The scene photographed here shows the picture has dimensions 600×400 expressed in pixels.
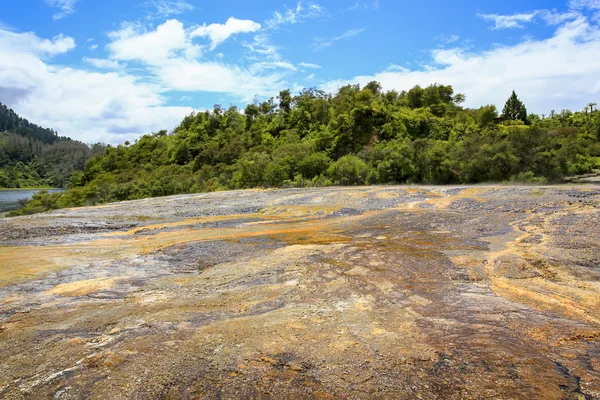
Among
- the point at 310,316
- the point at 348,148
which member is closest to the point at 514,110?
the point at 348,148

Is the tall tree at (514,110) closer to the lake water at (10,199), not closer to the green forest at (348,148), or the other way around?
the green forest at (348,148)

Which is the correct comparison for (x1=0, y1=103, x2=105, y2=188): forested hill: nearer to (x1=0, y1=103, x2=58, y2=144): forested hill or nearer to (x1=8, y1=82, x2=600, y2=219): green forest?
(x1=0, y1=103, x2=58, y2=144): forested hill

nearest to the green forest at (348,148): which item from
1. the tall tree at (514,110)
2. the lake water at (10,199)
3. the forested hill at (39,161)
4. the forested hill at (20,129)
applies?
the tall tree at (514,110)

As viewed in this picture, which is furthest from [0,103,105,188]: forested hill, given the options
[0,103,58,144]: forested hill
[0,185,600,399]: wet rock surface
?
[0,185,600,399]: wet rock surface

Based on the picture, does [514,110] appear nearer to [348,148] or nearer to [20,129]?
[348,148]

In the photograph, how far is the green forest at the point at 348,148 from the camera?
29.9 m

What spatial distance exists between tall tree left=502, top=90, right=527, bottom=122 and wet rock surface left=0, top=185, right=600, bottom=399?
4612cm

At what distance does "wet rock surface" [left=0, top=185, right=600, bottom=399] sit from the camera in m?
3.84

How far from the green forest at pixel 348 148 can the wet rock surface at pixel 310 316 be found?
19.4 m

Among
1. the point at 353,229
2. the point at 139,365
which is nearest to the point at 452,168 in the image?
the point at 353,229

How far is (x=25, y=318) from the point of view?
5.71 meters

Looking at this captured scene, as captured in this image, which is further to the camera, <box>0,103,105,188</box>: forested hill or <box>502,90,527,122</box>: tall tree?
<box>0,103,105,188</box>: forested hill

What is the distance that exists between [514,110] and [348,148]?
24.9 m

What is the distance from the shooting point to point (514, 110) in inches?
2068
